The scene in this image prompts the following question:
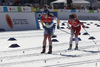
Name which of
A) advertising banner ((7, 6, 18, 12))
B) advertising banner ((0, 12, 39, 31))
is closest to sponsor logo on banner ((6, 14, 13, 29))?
advertising banner ((0, 12, 39, 31))

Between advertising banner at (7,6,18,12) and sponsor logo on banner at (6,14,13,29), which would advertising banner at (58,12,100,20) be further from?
sponsor logo on banner at (6,14,13,29)

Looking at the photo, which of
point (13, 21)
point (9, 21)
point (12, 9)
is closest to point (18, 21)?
point (13, 21)

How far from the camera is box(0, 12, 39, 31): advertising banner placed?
1798 centimetres

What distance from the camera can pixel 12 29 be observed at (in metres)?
18.4

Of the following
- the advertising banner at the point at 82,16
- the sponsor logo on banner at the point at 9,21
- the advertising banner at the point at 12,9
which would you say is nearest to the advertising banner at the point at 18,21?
the sponsor logo on banner at the point at 9,21

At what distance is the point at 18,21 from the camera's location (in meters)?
18.6

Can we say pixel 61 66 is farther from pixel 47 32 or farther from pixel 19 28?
pixel 19 28

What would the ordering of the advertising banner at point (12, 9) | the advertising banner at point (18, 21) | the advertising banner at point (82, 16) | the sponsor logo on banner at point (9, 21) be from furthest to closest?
the advertising banner at point (82, 16)
the advertising banner at point (12, 9)
the sponsor logo on banner at point (9, 21)
the advertising banner at point (18, 21)

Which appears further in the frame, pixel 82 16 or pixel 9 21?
pixel 82 16

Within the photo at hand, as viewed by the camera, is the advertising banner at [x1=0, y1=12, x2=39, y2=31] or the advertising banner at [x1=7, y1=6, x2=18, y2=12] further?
the advertising banner at [x1=7, y1=6, x2=18, y2=12]

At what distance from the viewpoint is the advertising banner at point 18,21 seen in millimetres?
17984

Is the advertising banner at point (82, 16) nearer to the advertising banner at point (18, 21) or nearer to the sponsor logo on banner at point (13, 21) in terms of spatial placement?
the advertising banner at point (18, 21)

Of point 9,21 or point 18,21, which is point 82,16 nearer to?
point 18,21

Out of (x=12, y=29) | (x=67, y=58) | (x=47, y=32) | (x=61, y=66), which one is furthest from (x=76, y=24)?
(x=12, y=29)
